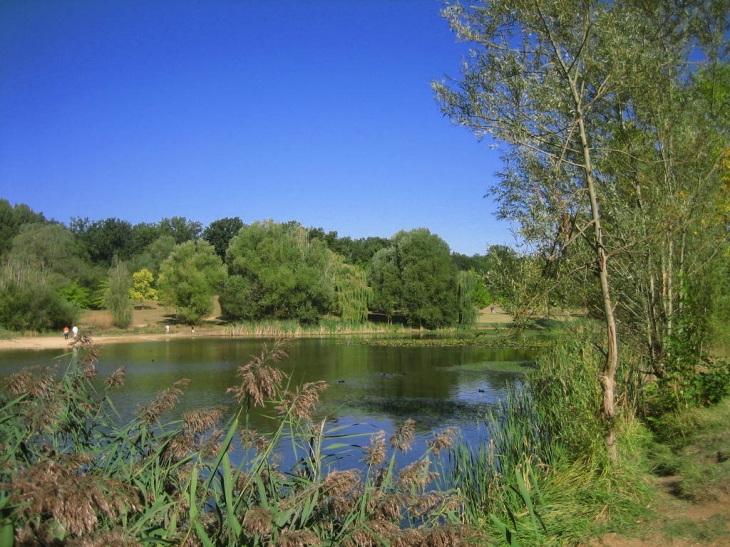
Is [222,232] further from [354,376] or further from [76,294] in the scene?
[354,376]

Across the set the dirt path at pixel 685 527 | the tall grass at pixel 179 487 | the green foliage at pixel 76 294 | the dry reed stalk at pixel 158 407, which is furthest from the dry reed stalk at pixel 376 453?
the green foliage at pixel 76 294

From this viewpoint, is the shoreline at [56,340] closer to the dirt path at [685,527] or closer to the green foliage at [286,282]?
the green foliage at [286,282]

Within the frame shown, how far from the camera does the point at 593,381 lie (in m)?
8.02

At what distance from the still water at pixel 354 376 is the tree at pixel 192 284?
9.71m

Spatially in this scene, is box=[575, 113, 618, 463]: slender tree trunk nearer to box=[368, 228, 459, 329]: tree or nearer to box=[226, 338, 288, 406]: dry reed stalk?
box=[226, 338, 288, 406]: dry reed stalk

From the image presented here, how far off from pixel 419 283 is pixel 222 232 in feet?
136

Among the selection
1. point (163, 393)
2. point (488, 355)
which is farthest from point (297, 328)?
point (163, 393)

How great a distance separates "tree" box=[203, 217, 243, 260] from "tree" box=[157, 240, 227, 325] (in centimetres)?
2908

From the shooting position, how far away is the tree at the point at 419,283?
146ft

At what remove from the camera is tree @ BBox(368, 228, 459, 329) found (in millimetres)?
44500

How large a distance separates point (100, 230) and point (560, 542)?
7883cm

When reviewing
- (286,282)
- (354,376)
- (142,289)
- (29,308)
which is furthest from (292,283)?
(354,376)

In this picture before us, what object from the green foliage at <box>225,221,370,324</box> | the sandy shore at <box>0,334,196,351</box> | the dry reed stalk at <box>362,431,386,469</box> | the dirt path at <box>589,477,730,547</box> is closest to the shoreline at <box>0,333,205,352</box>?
the sandy shore at <box>0,334,196,351</box>

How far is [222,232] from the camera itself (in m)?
78.6
